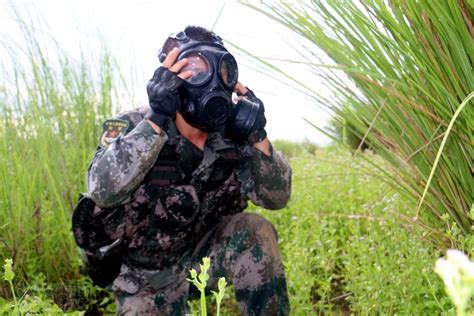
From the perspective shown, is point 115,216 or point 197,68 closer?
point 197,68

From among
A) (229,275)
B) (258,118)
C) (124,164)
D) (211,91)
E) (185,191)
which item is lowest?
(229,275)

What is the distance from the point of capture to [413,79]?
1.66 meters

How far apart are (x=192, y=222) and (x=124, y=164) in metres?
0.42

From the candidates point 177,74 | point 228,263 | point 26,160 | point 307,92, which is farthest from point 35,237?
point 307,92

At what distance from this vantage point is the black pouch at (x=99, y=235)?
2215 millimetres

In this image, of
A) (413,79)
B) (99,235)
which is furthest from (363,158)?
(99,235)

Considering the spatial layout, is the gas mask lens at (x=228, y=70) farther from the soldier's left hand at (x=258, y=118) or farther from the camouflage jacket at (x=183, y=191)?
the camouflage jacket at (x=183, y=191)

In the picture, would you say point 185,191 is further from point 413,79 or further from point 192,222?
point 413,79

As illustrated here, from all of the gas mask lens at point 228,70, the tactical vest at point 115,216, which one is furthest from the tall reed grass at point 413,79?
the tactical vest at point 115,216

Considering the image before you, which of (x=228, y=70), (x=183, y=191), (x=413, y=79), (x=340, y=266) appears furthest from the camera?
(x=340, y=266)

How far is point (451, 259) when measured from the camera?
29cm

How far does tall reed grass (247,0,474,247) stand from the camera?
1516 mm

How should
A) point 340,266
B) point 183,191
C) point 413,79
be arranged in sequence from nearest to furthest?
point 413,79
point 183,191
point 340,266

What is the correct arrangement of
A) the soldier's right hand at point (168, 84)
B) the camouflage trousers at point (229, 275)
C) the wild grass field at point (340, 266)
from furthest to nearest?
the camouflage trousers at point (229, 275), the wild grass field at point (340, 266), the soldier's right hand at point (168, 84)
